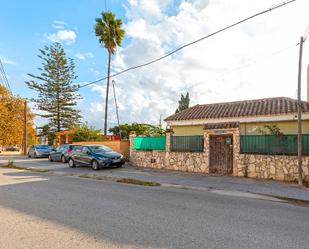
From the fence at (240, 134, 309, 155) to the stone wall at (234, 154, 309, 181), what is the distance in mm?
342

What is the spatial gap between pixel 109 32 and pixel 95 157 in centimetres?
2063

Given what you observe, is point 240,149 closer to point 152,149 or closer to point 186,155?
point 186,155

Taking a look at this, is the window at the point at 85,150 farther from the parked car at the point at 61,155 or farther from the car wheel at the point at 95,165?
the parked car at the point at 61,155

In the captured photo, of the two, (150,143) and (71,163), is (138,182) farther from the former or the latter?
(71,163)

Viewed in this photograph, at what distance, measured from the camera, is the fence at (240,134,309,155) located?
14.4 meters

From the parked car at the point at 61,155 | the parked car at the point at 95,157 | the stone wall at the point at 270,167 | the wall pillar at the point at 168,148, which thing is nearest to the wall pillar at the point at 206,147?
the stone wall at the point at 270,167

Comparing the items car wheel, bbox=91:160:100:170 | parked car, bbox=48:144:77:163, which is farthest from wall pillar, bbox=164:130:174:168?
parked car, bbox=48:144:77:163

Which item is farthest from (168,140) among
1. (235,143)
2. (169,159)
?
(235,143)

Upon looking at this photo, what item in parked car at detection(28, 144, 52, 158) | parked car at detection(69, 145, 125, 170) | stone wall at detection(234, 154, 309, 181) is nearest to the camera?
stone wall at detection(234, 154, 309, 181)

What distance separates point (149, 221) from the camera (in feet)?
21.5

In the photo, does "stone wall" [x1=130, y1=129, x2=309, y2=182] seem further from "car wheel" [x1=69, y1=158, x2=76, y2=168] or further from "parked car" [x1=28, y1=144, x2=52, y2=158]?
"parked car" [x1=28, y1=144, x2=52, y2=158]

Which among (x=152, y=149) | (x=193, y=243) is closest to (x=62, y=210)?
(x=193, y=243)

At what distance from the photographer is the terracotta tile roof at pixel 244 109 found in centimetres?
1806

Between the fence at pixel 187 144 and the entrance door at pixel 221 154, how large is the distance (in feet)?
2.85
